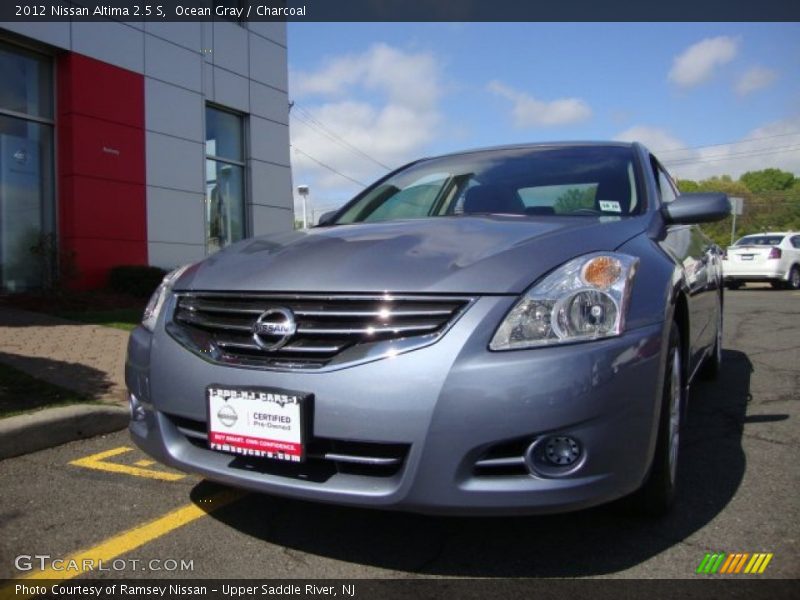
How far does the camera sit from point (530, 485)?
6.21 feet

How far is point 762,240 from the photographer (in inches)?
647

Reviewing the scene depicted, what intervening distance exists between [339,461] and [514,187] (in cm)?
181

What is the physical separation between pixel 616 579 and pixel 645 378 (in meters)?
0.62

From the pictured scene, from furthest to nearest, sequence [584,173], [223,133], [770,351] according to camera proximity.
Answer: [223,133] < [770,351] < [584,173]

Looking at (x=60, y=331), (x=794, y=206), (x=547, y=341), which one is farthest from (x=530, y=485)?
(x=794, y=206)

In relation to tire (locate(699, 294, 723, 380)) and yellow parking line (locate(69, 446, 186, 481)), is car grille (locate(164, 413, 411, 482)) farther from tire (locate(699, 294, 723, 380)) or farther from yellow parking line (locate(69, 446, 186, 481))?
tire (locate(699, 294, 723, 380))

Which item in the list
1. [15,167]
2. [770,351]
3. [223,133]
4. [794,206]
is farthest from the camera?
[794,206]

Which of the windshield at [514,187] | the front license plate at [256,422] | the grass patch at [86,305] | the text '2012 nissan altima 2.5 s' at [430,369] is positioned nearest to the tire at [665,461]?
the text '2012 nissan altima 2.5 s' at [430,369]

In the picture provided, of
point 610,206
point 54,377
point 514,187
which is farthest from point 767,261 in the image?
point 54,377

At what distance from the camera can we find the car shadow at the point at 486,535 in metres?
2.14

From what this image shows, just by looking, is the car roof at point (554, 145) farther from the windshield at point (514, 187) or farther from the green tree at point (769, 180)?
the green tree at point (769, 180)

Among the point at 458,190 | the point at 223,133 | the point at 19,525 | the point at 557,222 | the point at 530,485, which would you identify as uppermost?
the point at 223,133

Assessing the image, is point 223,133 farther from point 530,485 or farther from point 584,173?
point 530,485

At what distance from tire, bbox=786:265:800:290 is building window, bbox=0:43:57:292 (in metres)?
15.6
